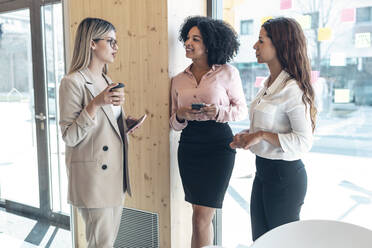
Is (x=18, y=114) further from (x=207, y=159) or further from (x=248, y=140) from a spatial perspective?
(x=248, y=140)

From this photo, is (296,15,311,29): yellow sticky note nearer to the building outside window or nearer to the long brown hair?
the building outside window

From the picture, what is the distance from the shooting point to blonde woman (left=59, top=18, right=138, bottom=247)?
5.70 feet

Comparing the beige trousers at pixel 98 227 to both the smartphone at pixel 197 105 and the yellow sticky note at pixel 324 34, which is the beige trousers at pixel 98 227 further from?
the yellow sticky note at pixel 324 34

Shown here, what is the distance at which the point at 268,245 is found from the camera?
104cm

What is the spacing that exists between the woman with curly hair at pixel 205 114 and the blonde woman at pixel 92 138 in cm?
53

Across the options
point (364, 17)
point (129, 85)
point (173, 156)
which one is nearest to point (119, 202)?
point (173, 156)

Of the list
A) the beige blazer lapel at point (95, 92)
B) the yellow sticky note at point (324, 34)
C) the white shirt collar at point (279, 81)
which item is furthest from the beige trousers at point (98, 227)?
the yellow sticky note at point (324, 34)

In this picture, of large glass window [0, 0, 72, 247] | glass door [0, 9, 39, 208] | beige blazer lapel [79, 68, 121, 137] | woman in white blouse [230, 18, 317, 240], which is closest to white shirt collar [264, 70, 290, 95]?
woman in white blouse [230, 18, 317, 240]

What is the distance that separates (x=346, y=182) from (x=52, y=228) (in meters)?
2.66

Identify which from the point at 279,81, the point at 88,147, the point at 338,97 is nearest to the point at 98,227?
the point at 88,147

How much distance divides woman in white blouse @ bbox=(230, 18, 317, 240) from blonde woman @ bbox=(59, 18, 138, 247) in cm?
67

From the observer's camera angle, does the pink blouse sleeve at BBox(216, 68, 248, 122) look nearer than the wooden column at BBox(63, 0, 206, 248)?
Yes

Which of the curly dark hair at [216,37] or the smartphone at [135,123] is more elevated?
the curly dark hair at [216,37]

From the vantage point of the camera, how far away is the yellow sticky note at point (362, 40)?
2.08 meters
